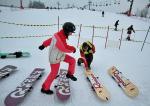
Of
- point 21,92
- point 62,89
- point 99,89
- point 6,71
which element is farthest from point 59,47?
point 6,71

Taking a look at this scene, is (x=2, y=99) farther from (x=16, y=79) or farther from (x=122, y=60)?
(x=122, y=60)

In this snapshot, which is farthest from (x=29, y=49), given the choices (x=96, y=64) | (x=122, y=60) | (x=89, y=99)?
(x=89, y=99)

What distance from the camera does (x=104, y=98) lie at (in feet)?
16.4

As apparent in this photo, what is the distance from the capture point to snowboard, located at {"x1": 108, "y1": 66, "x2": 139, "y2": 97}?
547 centimetres

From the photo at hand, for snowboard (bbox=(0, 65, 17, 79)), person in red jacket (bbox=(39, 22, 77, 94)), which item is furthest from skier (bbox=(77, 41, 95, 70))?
snowboard (bbox=(0, 65, 17, 79))

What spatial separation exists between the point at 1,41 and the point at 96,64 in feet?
21.6

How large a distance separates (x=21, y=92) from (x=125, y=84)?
134 inches

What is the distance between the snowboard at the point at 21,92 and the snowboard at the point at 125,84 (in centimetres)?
282

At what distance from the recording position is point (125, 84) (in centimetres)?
595

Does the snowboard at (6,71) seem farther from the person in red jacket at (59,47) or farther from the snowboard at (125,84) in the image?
the snowboard at (125,84)

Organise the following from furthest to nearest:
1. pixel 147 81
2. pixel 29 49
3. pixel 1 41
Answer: pixel 1 41 → pixel 29 49 → pixel 147 81

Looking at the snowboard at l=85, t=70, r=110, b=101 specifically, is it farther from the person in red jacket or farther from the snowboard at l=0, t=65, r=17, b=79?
the snowboard at l=0, t=65, r=17, b=79

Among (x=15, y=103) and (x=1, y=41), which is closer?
(x=15, y=103)

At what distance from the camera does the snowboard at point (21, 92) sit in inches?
172
